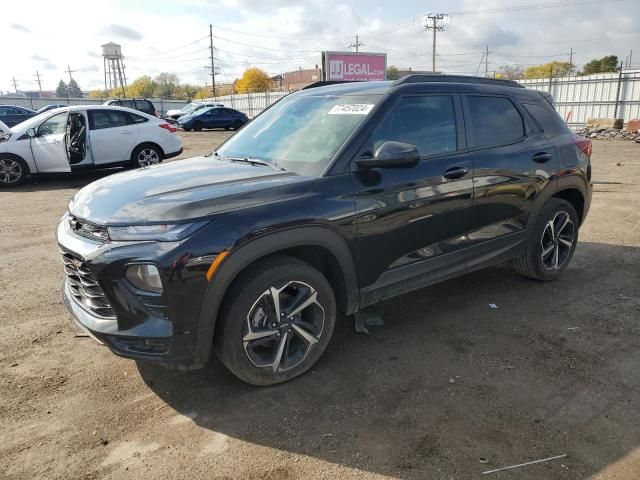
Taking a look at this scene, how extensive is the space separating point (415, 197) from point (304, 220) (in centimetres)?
94

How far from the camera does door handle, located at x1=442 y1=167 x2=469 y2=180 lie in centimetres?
369

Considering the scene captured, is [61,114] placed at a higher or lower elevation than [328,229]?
higher

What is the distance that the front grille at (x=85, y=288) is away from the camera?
2.78 metres

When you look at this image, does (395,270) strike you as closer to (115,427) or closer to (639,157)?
(115,427)

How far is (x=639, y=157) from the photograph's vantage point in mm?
15031

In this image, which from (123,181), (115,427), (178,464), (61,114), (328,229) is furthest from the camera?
(61,114)

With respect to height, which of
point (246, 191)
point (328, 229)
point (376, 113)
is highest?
point (376, 113)

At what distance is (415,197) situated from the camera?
11.4ft

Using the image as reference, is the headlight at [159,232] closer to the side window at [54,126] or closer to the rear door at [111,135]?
the rear door at [111,135]

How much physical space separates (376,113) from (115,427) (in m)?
2.56

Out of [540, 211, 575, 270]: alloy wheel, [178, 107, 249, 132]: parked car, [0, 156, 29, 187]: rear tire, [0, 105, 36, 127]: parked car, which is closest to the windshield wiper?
[540, 211, 575, 270]: alloy wheel

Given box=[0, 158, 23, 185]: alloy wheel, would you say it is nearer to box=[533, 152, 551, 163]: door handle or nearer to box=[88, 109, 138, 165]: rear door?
box=[88, 109, 138, 165]: rear door

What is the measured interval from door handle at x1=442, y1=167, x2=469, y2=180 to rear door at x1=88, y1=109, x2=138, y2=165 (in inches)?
369

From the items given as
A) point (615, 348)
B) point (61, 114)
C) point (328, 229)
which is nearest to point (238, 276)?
point (328, 229)
